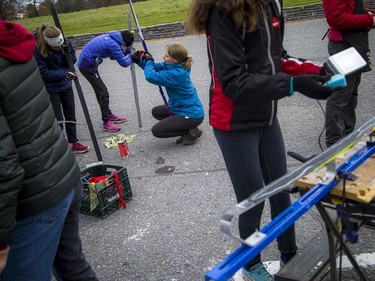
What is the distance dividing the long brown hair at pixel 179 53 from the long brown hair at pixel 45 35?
49.1 inches

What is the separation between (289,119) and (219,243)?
2744mm

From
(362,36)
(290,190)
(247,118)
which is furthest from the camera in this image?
(362,36)

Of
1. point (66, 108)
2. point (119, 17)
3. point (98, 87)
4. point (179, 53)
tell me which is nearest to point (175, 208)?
point (179, 53)

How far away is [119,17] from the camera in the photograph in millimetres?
20547

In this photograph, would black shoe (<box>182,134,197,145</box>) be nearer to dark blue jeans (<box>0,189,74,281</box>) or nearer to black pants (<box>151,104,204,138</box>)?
black pants (<box>151,104,204,138</box>)

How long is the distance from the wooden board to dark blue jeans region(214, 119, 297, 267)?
1.34 ft

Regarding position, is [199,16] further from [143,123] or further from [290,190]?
[143,123]

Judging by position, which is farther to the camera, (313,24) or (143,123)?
→ (313,24)

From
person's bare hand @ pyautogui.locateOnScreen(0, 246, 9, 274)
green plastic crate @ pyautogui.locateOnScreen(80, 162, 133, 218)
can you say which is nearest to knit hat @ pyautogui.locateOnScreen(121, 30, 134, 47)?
green plastic crate @ pyautogui.locateOnScreen(80, 162, 133, 218)

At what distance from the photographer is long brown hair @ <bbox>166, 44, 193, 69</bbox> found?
4.71 meters

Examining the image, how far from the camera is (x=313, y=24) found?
41.8 ft

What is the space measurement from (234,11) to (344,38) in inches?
89.2

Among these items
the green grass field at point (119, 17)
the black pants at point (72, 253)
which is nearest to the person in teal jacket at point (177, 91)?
the black pants at point (72, 253)

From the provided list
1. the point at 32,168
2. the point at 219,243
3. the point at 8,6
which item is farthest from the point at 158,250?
the point at 8,6
